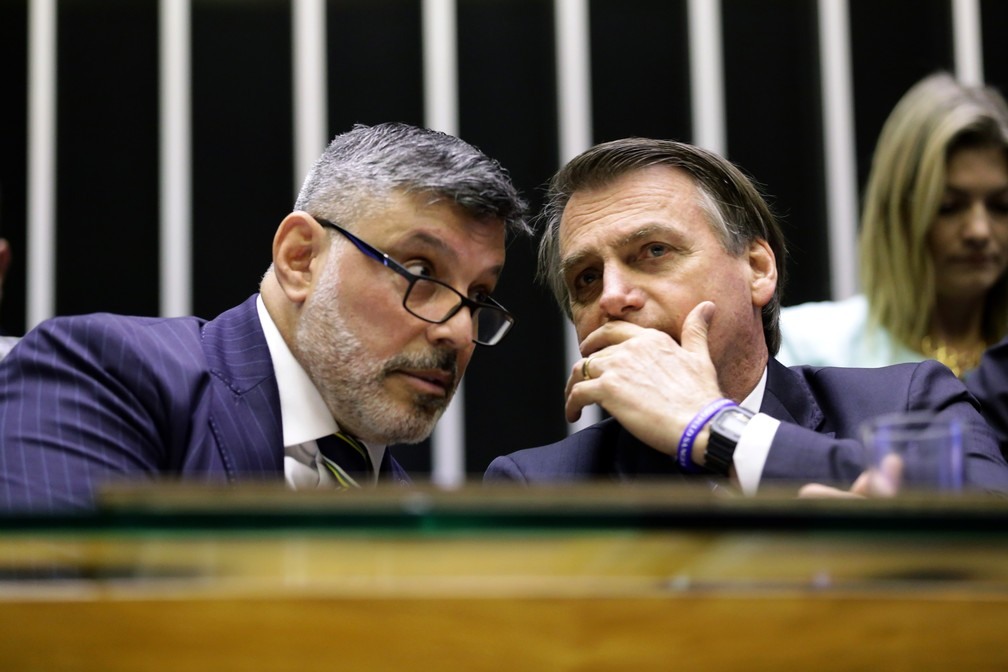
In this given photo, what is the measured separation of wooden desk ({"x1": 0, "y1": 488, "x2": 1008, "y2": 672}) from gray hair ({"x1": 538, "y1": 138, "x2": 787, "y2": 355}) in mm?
1337

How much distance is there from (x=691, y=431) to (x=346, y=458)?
0.48 metres

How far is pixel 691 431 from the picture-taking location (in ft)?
5.64

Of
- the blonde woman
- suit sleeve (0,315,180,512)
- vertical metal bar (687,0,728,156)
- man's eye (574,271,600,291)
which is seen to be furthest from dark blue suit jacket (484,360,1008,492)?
vertical metal bar (687,0,728,156)

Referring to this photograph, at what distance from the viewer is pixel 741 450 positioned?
5.34ft

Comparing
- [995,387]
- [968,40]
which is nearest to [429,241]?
[995,387]

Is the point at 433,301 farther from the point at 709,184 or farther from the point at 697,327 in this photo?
the point at 709,184

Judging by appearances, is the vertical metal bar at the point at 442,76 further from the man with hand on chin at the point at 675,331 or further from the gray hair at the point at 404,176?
the gray hair at the point at 404,176

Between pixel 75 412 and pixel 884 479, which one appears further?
pixel 75 412

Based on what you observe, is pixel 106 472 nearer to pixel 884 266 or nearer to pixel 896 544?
pixel 896 544

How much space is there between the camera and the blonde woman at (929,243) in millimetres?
2594

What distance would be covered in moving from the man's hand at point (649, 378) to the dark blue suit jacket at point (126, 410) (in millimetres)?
453

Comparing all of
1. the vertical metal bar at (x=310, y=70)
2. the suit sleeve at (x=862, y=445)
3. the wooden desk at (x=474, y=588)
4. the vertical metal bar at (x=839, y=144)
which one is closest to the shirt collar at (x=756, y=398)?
the suit sleeve at (x=862, y=445)

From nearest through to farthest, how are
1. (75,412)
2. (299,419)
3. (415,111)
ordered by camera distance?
(75,412) → (299,419) → (415,111)

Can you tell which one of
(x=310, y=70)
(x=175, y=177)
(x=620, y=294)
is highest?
(x=310, y=70)
